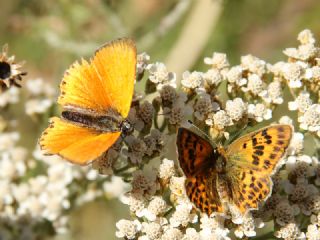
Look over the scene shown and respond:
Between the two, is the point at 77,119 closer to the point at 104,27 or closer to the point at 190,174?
the point at 190,174

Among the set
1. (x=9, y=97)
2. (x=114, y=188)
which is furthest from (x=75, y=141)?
(x=114, y=188)

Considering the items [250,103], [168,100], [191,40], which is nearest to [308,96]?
[250,103]

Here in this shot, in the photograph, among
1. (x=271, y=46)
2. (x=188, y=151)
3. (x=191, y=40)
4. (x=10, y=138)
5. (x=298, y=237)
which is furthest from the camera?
(x=271, y=46)

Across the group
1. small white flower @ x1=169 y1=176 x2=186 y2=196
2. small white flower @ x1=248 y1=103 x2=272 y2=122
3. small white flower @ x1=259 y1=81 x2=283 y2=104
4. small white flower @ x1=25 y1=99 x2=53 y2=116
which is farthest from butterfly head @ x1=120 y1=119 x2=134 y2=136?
small white flower @ x1=25 y1=99 x2=53 y2=116

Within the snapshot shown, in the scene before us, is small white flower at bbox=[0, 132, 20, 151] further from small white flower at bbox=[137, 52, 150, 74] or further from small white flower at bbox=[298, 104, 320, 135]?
small white flower at bbox=[298, 104, 320, 135]

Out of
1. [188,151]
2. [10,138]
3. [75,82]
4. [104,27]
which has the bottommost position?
[188,151]

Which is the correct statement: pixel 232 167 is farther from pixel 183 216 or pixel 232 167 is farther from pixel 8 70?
pixel 8 70

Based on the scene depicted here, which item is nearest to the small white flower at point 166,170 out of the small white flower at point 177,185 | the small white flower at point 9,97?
the small white flower at point 177,185
